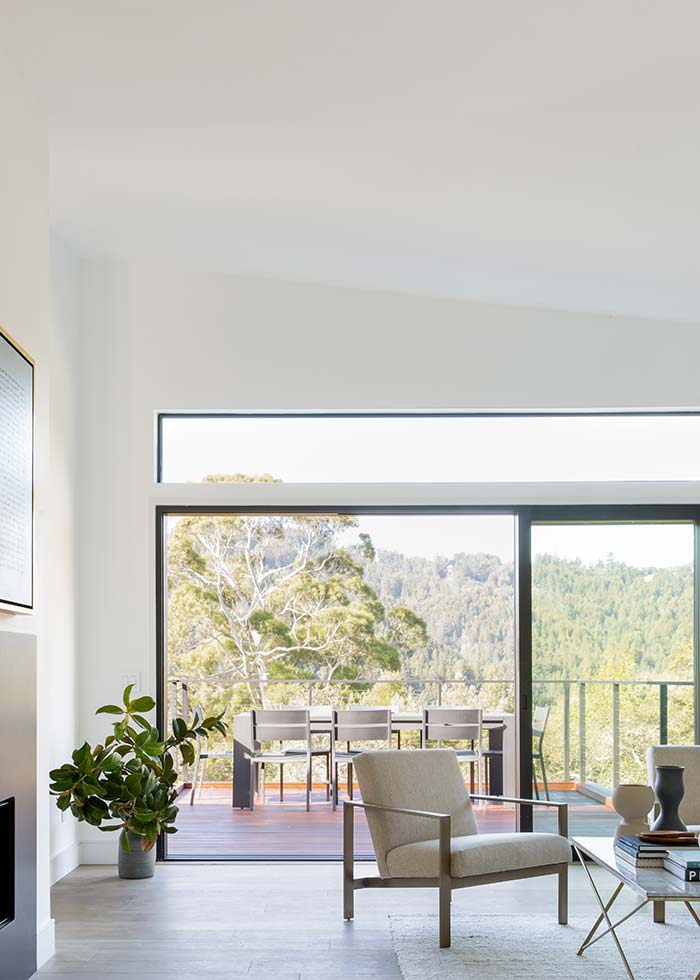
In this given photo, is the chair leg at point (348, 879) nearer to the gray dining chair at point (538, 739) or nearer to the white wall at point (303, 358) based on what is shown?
the gray dining chair at point (538, 739)

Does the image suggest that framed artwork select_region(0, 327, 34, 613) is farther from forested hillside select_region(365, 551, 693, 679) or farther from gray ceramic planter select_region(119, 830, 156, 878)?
forested hillside select_region(365, 551, 693, 679)

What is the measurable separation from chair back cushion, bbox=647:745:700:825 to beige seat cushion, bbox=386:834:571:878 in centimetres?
71

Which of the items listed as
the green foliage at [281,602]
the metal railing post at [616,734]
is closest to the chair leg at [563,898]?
the metal railing post at [616,734]

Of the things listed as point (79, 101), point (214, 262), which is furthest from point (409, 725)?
point (79, 101)

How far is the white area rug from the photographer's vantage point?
4.50 metres

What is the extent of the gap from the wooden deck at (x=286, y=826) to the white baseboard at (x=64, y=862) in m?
0.62

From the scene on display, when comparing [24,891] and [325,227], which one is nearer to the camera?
[24,891]

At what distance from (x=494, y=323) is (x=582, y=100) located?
2.91 m

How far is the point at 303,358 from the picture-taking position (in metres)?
7.02

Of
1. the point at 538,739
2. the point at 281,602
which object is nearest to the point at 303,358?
the point at 538,739

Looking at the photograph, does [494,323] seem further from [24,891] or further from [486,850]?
[24,891]

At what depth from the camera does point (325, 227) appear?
5965 millimetres

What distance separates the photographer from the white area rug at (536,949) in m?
4.50

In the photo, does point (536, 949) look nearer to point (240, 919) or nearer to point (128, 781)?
point (240, 919)
